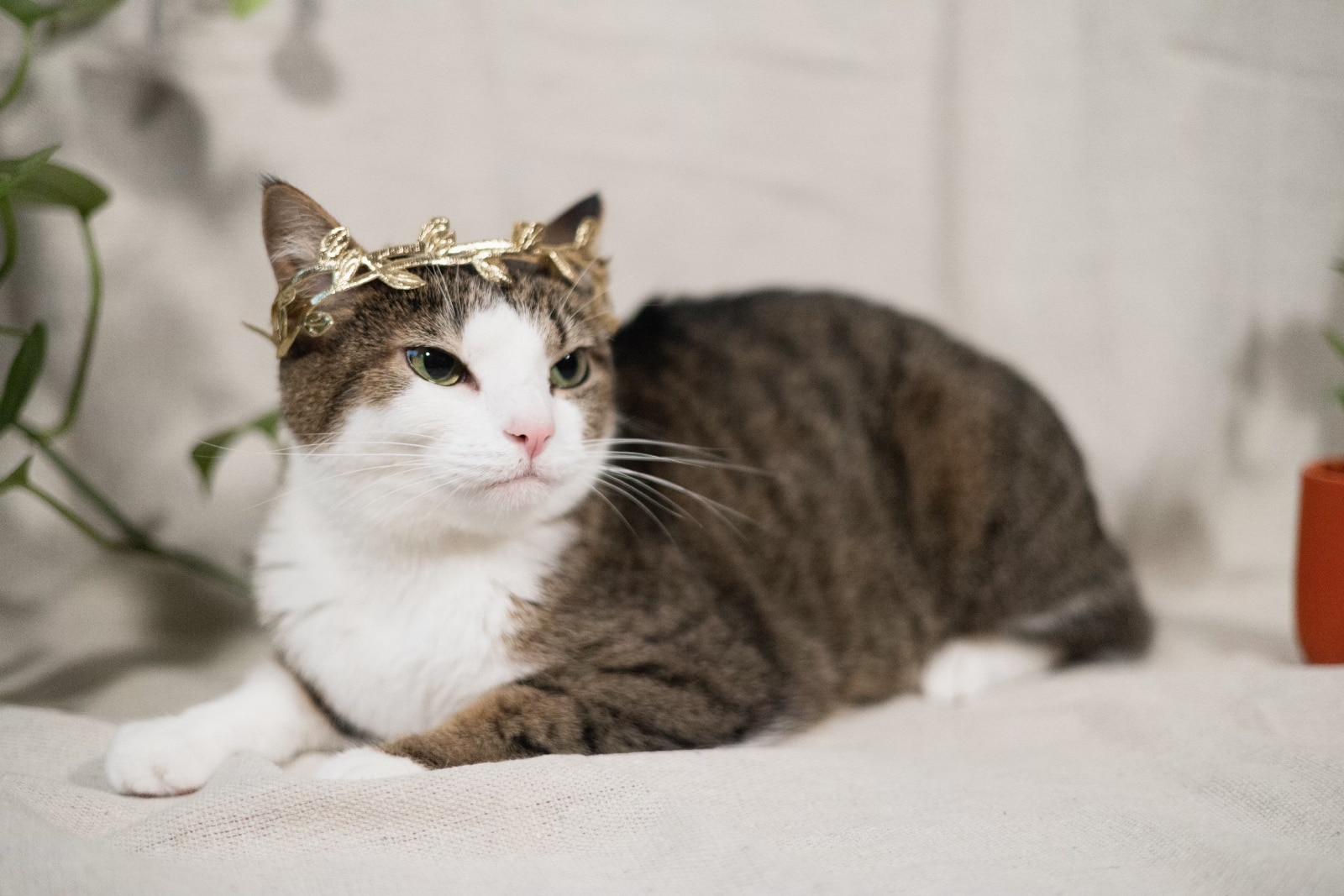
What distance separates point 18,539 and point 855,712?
159cm

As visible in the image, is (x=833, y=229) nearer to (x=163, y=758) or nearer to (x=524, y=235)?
(x=524, y=235)

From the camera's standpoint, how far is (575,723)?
1468mm

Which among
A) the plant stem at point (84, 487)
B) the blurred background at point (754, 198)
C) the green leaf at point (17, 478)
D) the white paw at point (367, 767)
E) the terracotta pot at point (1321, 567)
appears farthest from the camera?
the blurred background at point (754, 198)

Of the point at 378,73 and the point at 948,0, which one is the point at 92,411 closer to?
the point at 378,73

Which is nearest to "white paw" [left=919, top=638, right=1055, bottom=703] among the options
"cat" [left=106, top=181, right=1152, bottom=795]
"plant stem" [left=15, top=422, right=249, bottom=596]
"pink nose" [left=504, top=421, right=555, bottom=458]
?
"cat" [left=106, top=181, right=1152, bottom=795]

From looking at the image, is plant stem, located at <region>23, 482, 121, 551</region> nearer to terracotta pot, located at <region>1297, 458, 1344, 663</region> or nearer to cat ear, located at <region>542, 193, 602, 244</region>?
cat ear, located at <region>542, 193, 602, 244</region>

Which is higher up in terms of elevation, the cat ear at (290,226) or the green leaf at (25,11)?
the green leaf at (25,11)

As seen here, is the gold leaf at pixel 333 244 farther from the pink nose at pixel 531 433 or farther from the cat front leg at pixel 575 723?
the cat front leg at pixel 575 723

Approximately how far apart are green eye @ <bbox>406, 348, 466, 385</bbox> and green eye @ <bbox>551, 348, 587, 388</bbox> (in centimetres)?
16

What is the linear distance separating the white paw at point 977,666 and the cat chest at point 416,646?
2.81 ft

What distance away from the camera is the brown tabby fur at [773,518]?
1.50 metres

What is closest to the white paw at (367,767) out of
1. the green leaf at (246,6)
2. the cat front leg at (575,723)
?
the cat front leg at (575,723)

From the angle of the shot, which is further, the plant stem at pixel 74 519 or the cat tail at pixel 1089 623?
the cat tail at pixel 1089 623

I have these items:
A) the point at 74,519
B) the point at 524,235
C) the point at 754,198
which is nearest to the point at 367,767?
the point at 524,235
